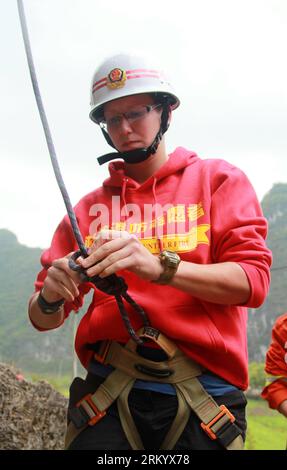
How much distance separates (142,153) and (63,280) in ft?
2.53

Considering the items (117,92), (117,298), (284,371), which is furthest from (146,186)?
(284,371)

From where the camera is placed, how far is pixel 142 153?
238 cm

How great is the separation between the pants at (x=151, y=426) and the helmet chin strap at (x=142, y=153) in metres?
1.06

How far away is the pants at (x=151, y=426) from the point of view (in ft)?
6.42

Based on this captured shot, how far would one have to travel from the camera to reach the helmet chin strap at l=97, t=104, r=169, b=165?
7.82 ft

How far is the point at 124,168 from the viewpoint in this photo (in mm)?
2607

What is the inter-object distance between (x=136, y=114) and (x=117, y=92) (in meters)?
0.15

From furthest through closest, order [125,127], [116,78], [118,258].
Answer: [116,78], [125,127], [118,258]

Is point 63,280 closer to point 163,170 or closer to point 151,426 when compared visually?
point 151,426

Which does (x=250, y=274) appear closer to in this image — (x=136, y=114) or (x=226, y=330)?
(x=226, y=330)

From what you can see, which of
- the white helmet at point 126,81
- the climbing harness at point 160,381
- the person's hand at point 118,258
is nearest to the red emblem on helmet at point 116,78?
the white helmet at point 126,81

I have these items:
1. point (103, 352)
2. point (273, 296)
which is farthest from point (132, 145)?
point (273, 296)

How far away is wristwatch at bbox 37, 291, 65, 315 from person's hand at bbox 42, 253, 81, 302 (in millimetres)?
171

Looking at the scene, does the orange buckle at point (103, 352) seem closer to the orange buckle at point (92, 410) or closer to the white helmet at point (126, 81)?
the orange buckle at point (92, 410)
